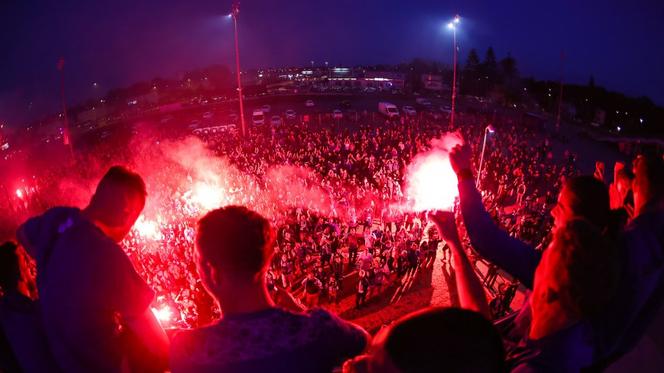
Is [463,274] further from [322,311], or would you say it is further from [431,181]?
[431,181]

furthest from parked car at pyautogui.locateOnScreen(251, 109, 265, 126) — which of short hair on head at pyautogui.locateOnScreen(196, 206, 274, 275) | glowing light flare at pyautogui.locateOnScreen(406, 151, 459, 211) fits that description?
short hair on head at pyautogui.locateOnScreen(196, 206, 274, 275)

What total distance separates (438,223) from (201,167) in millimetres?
20048

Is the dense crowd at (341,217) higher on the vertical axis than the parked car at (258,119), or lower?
lower

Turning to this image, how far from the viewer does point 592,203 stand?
182 cm

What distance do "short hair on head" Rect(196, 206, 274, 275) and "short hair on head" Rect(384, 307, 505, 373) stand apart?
52 centimetres

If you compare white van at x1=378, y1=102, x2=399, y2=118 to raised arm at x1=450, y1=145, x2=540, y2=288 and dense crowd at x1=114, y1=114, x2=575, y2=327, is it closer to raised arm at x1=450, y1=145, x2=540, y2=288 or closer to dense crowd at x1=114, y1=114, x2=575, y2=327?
dense crowd at x1=114, y1=114, x2=575, y2=327

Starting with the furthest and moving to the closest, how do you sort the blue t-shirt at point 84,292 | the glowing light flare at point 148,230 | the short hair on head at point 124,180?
the glowing light flare at point 148,230 → the short hair on head at point 124,180 → the blue t-shirt at point 84,292

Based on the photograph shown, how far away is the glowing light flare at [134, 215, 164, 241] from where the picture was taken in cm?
1234

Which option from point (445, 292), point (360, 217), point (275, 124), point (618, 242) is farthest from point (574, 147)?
point (618, 242)

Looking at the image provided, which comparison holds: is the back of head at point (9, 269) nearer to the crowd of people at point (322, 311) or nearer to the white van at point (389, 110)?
the crowd of people at point (322, 311)

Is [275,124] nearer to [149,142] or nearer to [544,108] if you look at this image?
[149,142]

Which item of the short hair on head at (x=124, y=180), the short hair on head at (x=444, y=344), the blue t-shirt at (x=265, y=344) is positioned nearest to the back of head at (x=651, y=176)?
the short hair on head at (x=444, y=344)

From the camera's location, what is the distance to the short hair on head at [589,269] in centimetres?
134

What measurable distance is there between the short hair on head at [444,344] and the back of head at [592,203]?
3.79ft
